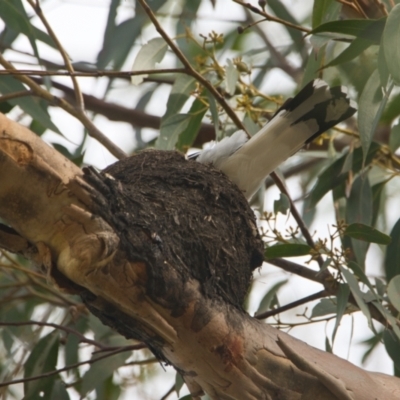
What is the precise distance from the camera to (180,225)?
1.85 m

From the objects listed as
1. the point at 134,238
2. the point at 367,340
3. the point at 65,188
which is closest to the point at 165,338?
the point at 134,238

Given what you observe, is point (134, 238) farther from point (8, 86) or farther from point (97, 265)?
point (8, 86)

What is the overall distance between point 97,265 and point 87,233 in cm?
7

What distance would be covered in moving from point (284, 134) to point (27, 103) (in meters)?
0.95

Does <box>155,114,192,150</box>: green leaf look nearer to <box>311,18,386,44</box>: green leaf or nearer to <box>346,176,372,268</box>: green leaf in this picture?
<box>346,176,372,268</box>: green leaf

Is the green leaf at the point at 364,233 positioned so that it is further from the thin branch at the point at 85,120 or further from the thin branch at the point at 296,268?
the thin branch at the point at 85,120

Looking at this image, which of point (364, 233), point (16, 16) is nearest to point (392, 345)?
point (364, 233)

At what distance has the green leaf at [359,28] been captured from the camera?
6.68 feet

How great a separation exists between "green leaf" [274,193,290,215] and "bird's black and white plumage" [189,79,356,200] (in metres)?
0.11

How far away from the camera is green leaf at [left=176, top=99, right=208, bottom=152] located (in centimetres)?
276

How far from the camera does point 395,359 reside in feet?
7.45

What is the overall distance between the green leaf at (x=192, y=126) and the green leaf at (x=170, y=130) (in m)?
0.05

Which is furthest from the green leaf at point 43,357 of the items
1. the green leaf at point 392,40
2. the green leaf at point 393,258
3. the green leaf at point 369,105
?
the green leaf at point 392,40

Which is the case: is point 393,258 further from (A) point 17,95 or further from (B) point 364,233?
(A) point 17,95
